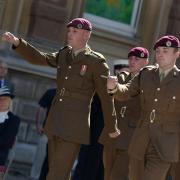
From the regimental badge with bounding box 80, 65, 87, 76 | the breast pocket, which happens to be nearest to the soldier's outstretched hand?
the regimental badge with bounding box 80, 65, 87, 76

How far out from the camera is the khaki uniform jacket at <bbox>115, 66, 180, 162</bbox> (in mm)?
5859

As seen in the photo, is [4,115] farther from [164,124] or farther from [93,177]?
[164,124]

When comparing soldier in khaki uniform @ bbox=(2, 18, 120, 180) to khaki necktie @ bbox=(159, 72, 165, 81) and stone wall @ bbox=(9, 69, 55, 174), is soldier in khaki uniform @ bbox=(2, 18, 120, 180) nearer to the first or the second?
khaki necktie @ bbox=(159, 72, 165, 81)

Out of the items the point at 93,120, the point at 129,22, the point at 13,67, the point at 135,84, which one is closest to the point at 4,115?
the point at 93,120

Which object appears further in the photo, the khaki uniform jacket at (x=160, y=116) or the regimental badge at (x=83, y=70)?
the regimental badge at (x=83, y=70)

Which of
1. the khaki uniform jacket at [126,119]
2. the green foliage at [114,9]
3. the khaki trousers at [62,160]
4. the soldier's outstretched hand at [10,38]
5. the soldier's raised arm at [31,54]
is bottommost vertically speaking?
the khaki trousers at [62,160]

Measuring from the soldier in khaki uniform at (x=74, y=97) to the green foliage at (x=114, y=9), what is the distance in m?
5.49

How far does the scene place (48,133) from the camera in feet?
21.1

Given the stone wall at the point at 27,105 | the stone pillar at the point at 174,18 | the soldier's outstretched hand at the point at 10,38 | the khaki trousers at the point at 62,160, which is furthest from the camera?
the stone pillar at the point at 174,18

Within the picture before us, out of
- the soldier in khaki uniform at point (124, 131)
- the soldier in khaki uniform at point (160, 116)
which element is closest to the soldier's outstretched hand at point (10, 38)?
the soldier in khaki uniform at point (160, 116)

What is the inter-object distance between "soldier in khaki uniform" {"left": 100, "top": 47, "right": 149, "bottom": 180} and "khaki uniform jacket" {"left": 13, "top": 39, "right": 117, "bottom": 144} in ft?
1.97

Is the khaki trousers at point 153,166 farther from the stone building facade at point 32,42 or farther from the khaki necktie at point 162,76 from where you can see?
the stone building facade at point 32,42

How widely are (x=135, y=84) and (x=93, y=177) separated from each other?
2253 millimetres

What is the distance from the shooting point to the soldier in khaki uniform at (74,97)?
6.34 metres
